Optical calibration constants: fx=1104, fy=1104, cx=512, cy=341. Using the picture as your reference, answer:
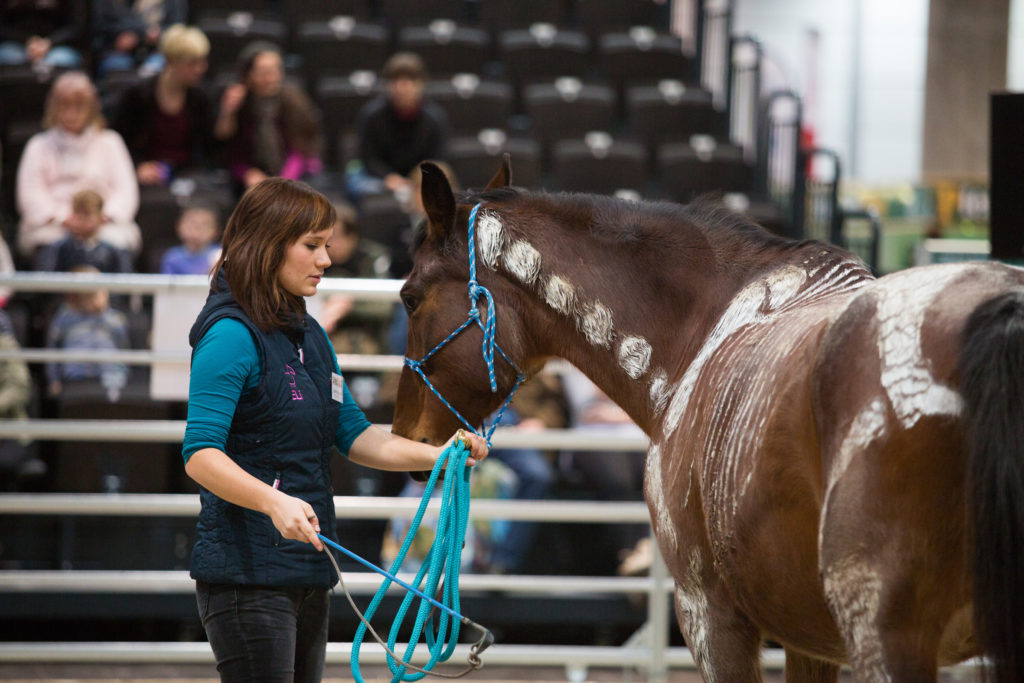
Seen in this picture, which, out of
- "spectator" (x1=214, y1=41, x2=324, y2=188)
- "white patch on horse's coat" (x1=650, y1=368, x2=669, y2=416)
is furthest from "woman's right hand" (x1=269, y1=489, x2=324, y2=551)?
"spectator" (x1=214, y1=41, x2=324, y2=188)

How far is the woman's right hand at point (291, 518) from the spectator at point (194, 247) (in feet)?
12.0

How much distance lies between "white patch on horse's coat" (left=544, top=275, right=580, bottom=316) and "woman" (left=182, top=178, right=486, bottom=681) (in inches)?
14.8

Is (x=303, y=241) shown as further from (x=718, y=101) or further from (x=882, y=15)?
(x=882, y=15)

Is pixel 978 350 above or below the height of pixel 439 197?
below

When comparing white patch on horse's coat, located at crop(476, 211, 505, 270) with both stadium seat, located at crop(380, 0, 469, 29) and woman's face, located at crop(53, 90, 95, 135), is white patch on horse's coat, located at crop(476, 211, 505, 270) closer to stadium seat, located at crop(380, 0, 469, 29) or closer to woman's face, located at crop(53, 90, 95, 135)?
woman's face, located at crop(53, 90, 95, 135)

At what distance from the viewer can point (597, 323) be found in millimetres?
2645

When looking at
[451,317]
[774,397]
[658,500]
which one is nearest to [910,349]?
[774,397]

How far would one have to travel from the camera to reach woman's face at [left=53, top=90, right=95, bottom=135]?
634 centimetres

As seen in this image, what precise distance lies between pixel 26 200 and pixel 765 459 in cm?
540

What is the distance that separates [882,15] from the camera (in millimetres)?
15070

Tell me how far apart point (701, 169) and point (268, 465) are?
5.82 metres

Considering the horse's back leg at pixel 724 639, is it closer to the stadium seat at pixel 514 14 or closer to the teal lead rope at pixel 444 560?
the teal lead rope at pixel 444 560

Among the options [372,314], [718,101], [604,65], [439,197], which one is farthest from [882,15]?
[439,197]

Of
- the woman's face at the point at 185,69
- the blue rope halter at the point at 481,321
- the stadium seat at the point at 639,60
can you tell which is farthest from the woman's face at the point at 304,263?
the stadium seat at the point at 639,60
